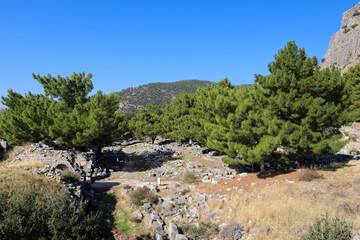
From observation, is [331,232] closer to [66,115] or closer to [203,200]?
[203,200]

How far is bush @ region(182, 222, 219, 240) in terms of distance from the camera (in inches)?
340

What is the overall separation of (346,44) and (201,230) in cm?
10672

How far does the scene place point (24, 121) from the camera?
21344mm

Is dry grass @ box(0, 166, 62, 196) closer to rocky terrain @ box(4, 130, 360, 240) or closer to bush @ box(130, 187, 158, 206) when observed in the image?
rocky terrain @ box(4, 130, 360, 240)

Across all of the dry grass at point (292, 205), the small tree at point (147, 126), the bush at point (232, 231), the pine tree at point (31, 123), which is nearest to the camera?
the dry grass at point (292, 205)

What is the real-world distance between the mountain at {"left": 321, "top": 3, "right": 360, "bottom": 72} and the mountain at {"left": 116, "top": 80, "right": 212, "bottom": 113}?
79.0 m

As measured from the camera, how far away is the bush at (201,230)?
8.62 m

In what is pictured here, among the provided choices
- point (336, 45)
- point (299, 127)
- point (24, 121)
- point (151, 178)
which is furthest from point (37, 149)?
point (336, 45)

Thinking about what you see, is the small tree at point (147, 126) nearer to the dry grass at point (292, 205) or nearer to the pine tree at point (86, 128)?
the pine tree at point (86, 128)

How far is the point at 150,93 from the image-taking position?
149500 millimetres

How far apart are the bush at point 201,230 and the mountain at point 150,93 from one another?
112622 mm

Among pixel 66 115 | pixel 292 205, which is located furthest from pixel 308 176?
pixel 66 115

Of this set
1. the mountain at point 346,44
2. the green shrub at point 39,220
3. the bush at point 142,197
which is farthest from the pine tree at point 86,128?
the mountain at point 346,44

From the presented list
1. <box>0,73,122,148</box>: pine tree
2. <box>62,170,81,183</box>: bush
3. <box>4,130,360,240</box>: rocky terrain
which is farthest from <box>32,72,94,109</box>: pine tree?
<box>62,170,81,183</box>: bush
